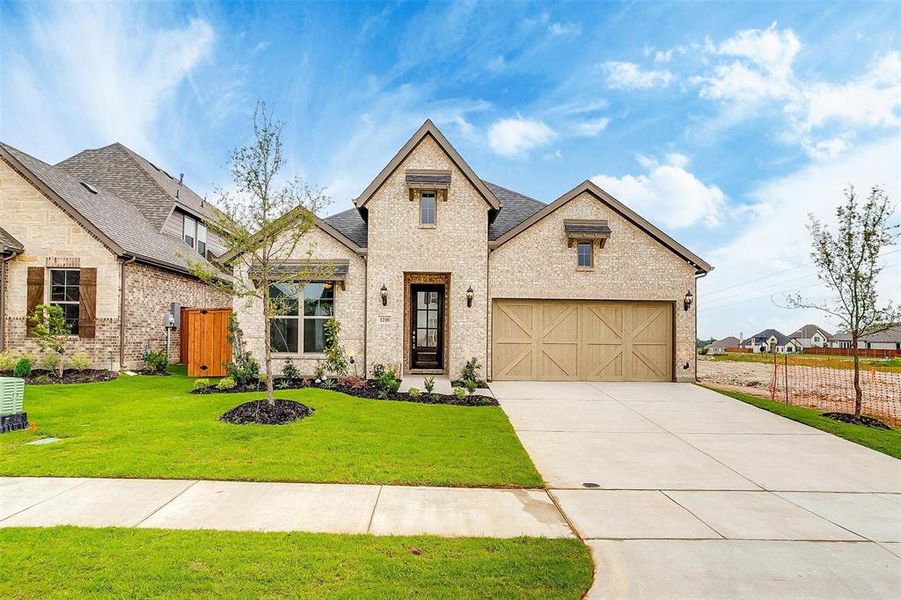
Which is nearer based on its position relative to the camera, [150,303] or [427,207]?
[427,207]

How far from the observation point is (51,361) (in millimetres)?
12766

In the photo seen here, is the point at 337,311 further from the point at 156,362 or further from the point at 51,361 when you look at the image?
the point at 51,361

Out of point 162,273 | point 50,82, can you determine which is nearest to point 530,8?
point 50,82

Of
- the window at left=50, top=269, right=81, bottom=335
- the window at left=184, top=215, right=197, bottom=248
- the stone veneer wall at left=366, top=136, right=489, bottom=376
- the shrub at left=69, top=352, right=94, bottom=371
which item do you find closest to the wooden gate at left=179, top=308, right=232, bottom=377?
the shrub at left=69, top=352, right=94, bottom=371

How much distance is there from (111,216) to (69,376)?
6.07 meters

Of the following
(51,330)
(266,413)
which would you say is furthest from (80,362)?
(266,413)

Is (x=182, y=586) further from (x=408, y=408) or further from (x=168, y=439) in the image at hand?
(x=408, y=408)

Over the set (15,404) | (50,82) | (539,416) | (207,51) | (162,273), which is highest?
(207,51)

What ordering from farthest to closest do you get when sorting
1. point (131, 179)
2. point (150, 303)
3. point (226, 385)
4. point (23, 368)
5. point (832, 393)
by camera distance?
point (131, 179)
point (150, 303)
point (832, 393)
point (23, 368)
point (226, 385)

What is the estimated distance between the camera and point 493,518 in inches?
174

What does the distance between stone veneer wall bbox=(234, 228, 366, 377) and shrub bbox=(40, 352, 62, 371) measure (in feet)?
16.8

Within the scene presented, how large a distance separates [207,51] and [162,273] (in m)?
7.49

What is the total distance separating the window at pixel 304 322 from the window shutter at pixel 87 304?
5395 mm

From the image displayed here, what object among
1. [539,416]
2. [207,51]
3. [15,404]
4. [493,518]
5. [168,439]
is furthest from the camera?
[207,51]
